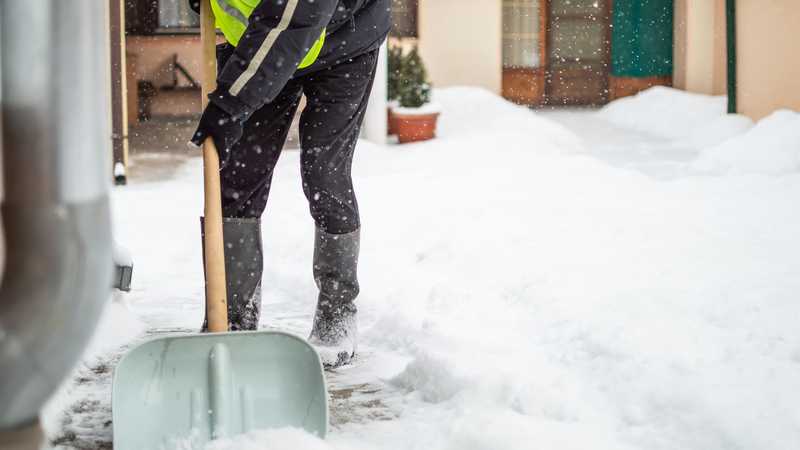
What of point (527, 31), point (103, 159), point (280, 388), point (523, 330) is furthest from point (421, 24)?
point (103, 159)

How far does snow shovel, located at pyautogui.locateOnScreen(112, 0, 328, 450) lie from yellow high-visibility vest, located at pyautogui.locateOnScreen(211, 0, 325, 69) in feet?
1.04

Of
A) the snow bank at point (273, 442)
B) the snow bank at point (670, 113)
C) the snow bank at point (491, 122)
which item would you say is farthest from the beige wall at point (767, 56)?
the snow bank at point (273, 442)

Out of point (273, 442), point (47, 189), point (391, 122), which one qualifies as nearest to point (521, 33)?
point (391, 122)

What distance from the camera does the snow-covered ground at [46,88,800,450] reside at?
2.04 metres

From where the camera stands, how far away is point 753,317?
2.68m

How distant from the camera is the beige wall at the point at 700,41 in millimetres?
12266

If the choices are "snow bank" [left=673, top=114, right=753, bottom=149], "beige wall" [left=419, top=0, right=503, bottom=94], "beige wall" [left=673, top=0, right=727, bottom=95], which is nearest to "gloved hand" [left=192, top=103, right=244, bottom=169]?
"snow bank" [left=673, top=114, right=753, bottom=149]

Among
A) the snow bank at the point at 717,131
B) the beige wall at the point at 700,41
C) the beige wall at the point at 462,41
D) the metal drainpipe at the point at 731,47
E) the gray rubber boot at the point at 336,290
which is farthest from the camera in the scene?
the beige wall at the point at 700,41

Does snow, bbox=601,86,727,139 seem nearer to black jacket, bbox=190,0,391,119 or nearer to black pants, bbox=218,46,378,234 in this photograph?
black pants, bbox=218,46,378,234

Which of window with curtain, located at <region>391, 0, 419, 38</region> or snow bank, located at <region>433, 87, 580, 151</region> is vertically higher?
window with curtain, located at <region>391, 0, 419, 38</region>

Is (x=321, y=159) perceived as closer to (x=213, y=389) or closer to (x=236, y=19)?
(x=236, y=19)

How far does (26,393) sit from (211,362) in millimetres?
1245

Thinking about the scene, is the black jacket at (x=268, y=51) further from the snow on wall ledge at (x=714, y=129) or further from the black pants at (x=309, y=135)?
the snow on wall ledge at (x=714, y=129)

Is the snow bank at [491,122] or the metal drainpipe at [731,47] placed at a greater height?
the metal drainpipe at [731,47]
